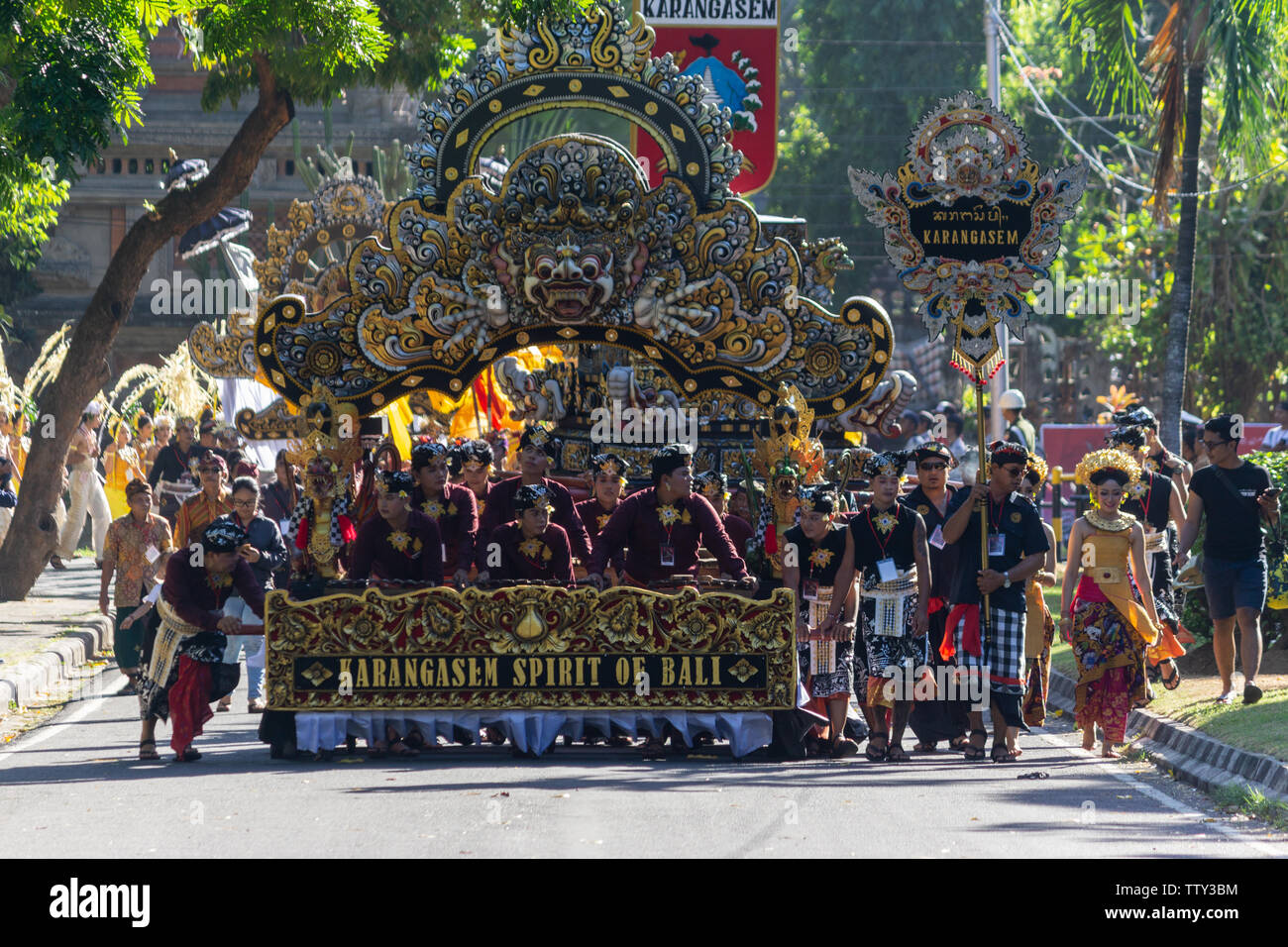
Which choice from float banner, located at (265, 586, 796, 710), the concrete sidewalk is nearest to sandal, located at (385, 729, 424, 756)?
float banner, located at (265, 586, 796, 710)

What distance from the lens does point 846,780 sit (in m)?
11.2

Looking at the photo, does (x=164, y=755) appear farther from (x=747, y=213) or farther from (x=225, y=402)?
(x=225, y=402)

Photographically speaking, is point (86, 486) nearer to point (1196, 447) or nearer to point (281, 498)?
point (281, 498)

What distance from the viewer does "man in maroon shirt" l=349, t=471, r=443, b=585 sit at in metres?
12.5

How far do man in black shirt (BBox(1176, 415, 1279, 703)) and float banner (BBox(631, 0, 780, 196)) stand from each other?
8.30 metres

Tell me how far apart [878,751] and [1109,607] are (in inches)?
66.1

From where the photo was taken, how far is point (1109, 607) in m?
12.4

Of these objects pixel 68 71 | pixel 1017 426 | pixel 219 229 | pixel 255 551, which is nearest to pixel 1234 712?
pixel 1017 426

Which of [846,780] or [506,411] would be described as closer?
[846,780]

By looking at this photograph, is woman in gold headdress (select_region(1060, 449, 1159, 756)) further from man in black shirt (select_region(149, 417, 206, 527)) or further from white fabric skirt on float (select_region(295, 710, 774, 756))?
man in black shirt (select_region(149, 417, 206, 527))

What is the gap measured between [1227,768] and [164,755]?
20.4ft

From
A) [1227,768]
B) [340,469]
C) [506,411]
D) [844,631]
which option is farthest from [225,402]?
[1227,768]

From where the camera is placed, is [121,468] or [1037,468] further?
[121,468]

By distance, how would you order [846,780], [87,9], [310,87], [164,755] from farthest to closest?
[310,87]
[87,9]
[164,755]
[846,780]
